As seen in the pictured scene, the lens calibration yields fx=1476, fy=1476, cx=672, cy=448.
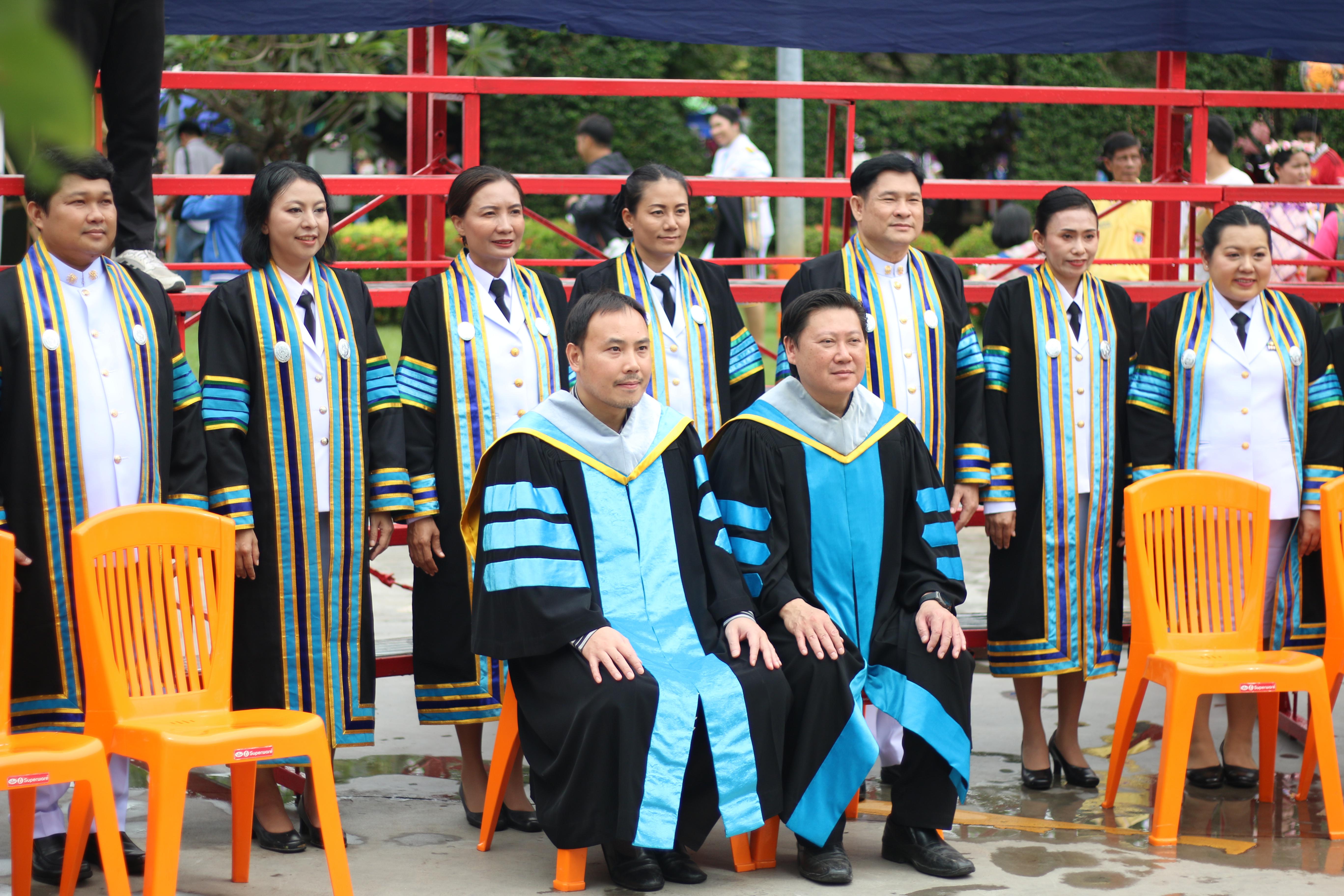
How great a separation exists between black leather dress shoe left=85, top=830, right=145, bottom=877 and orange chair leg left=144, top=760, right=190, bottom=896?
498 mm

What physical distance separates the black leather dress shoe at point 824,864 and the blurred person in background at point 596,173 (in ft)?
16.5

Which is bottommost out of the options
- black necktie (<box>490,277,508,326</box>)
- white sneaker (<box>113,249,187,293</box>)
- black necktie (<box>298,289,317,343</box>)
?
black necktie (<box>298,289,317,343</box>)

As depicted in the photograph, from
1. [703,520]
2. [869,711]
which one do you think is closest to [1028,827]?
[869,711]

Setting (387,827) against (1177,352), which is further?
(1177,352)

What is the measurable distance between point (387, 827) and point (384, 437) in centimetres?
108

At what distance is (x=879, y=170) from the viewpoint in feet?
14.0

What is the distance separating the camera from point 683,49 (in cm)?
1817

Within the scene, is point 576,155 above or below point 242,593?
above

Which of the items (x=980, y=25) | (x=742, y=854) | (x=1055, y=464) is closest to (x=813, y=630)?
(x=742, y=854)

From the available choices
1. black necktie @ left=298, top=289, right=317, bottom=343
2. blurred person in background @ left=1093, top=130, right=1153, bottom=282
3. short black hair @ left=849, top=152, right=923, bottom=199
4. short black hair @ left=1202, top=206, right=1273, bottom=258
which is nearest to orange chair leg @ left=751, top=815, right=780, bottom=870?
black necktie @ left=298, top=289, right=317, bottom=343

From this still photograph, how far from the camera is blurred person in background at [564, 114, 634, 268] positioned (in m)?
8.79

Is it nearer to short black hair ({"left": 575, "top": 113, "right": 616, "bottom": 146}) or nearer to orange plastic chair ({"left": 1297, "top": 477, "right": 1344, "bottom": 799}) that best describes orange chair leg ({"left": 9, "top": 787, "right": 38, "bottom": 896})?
orange plastic chair ({"left": 1297, "top": 477, "right": 1344, "bottom": 799})

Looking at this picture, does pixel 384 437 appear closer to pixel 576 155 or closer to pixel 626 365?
pixel 626 365

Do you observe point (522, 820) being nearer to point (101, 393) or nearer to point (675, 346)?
point (675, 346)
